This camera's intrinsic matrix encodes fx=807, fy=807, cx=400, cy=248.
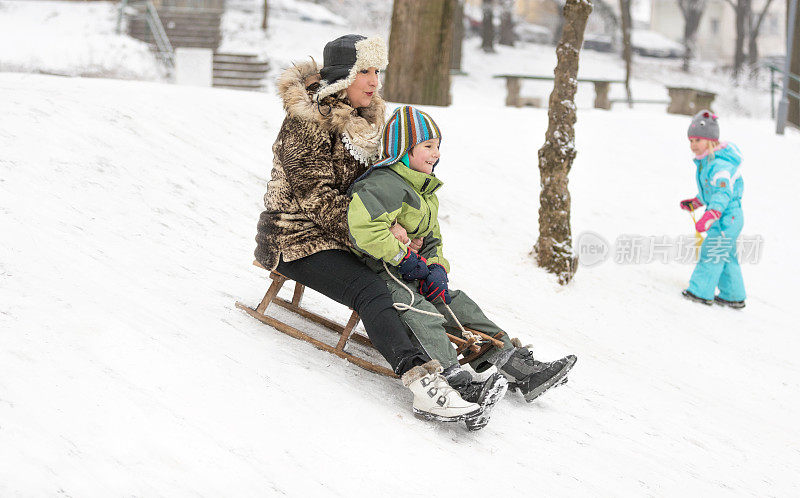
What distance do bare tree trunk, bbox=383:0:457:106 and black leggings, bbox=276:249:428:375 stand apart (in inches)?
277

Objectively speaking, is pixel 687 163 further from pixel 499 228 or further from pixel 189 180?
pixel 189 180

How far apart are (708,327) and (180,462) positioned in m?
5.23

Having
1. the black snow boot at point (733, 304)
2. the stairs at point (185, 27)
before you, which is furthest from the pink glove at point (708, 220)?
the stairs at point (185, 27)

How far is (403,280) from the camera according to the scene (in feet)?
13.2

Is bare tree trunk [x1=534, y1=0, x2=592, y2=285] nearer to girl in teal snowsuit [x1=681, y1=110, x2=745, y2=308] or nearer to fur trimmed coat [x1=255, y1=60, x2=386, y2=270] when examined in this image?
girl in teal snowsuit [x1=681, y1=110, x2=745, y2=308]

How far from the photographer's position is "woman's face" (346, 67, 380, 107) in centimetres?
416

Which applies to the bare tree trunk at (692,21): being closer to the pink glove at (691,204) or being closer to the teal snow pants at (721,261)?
the pink glove at (691,204)

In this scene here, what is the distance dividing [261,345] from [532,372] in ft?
4.61

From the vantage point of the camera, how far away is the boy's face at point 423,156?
13.1ft

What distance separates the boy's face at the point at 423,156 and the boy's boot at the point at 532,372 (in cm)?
107

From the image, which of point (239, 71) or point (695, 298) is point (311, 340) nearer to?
point (695, 298)

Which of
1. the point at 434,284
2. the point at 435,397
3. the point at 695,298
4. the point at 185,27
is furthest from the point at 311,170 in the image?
the point at 185,27

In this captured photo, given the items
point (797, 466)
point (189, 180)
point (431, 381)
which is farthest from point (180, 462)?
point (189, 180)

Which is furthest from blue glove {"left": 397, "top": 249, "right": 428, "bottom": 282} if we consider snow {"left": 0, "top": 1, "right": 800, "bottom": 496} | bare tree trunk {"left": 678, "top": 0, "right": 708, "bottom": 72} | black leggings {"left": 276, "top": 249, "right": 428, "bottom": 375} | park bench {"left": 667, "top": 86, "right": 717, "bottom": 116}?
bare tree trunk {"left": 678, "top": 0, "right": 708, "bottom": 72}
